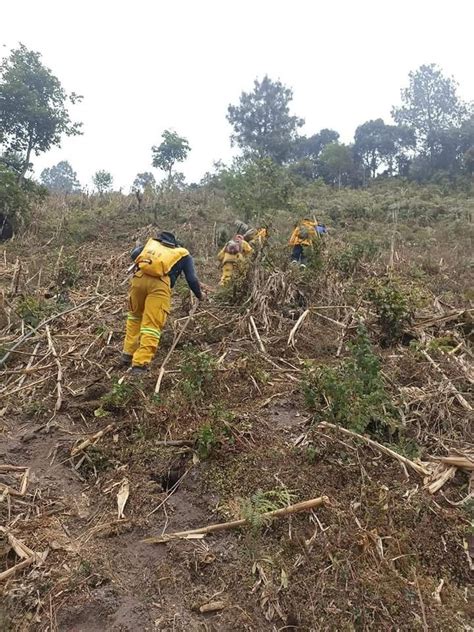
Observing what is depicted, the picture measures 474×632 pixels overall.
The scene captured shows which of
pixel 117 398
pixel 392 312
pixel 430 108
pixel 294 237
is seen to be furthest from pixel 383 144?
pixel 117 398

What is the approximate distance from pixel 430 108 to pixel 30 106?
27.8 m

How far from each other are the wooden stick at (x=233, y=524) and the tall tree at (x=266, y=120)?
96.2ft

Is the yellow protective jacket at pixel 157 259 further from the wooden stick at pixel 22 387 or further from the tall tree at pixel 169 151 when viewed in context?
the tall tree at pixel 169 151

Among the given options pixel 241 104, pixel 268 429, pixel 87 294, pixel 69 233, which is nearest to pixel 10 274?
pixel 87 294

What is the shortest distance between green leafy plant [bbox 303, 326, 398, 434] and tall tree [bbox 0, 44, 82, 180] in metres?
13.0

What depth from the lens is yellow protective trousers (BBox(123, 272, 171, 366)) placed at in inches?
172

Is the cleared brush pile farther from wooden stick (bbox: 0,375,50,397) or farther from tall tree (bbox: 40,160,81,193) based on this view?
tall tree (bbox: 40,160,81,193)

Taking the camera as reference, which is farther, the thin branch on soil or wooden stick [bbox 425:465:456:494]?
the thin branch on soil

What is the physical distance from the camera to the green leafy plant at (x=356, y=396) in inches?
125

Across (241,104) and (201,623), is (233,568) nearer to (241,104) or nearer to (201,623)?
(201,623)

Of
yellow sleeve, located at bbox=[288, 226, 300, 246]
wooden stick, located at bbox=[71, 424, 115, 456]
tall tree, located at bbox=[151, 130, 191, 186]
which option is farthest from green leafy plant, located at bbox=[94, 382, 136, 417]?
tall tree, located at bbox=[151, 130, 191, 186]

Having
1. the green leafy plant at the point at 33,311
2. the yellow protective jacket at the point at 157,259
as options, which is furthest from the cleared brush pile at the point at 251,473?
the yellow protective jacket at the point at 157,259

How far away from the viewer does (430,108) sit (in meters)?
32.2

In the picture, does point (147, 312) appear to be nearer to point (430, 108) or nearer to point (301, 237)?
point (301, 237)
